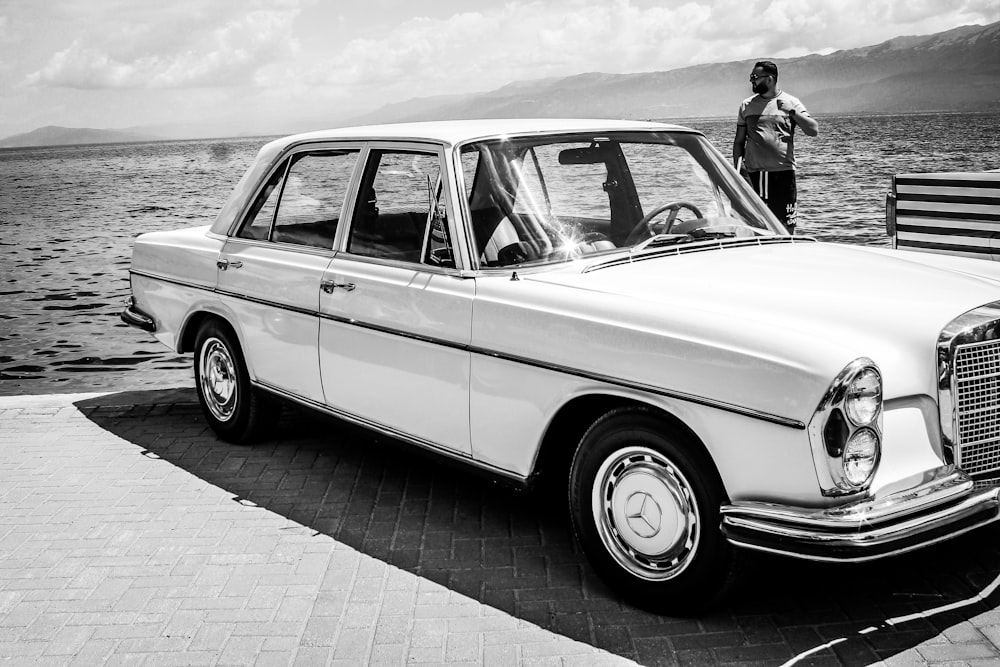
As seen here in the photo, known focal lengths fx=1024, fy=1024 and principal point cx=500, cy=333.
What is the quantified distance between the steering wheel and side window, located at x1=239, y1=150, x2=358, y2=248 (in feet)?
4.76

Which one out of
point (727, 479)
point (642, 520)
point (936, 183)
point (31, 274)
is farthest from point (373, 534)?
point (31, 274)

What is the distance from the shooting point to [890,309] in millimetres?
3457

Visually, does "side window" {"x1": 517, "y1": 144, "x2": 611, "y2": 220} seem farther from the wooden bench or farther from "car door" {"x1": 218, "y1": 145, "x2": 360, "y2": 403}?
the wooden bench

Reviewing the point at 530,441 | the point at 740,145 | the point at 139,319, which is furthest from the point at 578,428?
the point at 740,145

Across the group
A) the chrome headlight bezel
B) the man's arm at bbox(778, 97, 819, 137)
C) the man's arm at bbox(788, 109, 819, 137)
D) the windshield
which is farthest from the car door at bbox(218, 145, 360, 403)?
the man's arm at bbox(788, 109, 819, 137)

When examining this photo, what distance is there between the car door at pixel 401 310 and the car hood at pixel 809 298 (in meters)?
0.52

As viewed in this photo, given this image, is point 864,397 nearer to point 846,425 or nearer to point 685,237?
point 846,425

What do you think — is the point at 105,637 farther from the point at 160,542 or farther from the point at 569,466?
the point at 569,466

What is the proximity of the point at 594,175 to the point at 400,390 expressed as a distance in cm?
134

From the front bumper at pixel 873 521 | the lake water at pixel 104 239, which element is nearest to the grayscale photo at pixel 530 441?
the front bumper at pixel 873 521

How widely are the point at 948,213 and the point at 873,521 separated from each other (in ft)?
23.1

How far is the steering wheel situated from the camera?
443 cm

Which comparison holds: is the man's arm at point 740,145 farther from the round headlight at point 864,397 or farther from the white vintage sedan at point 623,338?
the round headlight at point 864,397

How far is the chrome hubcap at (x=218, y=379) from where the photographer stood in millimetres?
5875
